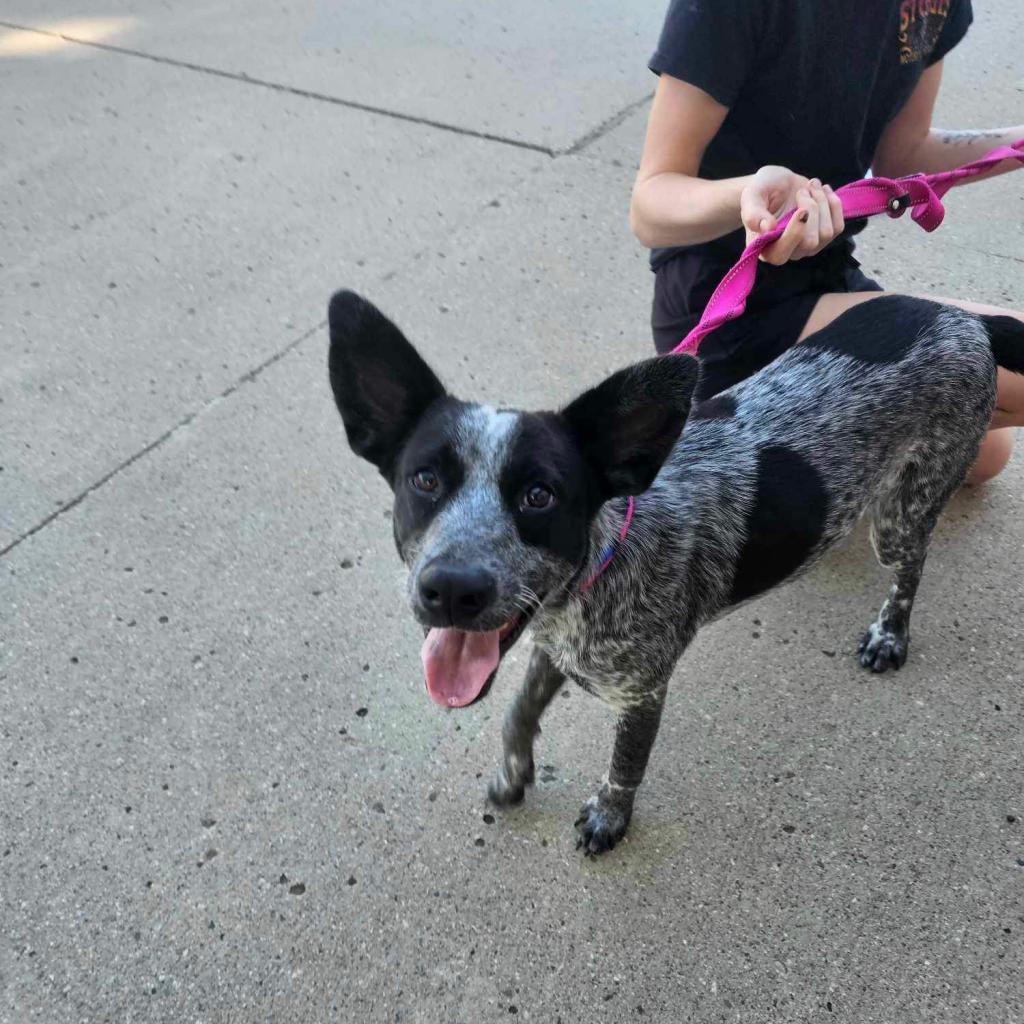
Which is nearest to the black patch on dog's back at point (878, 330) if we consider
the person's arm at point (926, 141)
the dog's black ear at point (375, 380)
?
the person's arm at point (926, 141)

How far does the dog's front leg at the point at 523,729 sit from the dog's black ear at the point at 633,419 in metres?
0.59

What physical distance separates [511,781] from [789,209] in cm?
140

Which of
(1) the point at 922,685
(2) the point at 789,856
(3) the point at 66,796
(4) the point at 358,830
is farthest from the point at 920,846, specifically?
(3) the point at 66,796

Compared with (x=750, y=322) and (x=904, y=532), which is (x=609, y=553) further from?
(x=750, y=322)

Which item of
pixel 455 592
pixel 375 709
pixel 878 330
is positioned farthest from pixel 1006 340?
pixel 375 709

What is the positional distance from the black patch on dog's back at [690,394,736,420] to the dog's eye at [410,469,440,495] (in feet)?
2.45

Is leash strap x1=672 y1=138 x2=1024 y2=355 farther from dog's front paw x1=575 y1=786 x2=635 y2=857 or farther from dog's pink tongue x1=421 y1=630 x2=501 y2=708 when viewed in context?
dog's front paw x1=575 y1=786 x2=635 y2=857

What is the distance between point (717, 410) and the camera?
2348 millimetres

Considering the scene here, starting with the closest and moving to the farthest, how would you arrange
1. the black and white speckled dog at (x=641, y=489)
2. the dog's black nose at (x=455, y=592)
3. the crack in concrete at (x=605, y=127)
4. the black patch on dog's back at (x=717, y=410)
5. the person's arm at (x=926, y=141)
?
the dog's black nose at (x=455, y=592)
the black and white speckled dog at (x=641, y=489)
the black patch on dog's back at (x=717, y=410)
the person's arm at (x=926, y=141)
the crack in concrete at (x=605, y=127)

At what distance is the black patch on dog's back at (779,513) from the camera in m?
2.23

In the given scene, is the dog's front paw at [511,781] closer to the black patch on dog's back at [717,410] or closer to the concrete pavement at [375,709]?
the concrete pavement at [375,709]

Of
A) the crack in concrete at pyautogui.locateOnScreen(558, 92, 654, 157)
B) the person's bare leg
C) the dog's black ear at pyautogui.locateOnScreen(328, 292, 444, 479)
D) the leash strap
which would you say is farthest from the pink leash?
the crack in concrete at pyautogui.locateOnScreen(558, 92, 654, 157)

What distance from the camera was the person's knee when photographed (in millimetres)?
3125

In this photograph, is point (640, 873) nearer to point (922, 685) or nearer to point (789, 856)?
point (789, 856)
